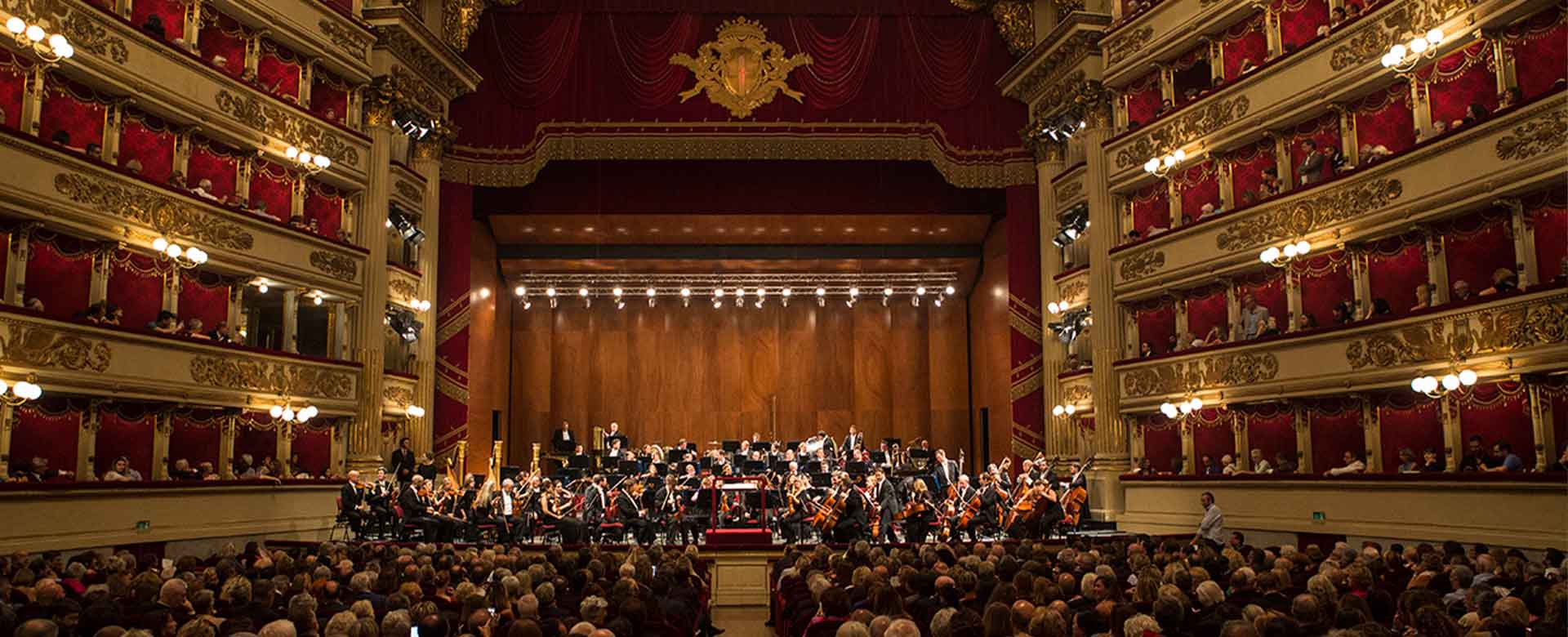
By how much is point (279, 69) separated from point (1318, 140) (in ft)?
61.2

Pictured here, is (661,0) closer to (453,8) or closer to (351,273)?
(453,8)

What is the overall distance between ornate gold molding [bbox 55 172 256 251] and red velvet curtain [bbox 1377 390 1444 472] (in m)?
18.8

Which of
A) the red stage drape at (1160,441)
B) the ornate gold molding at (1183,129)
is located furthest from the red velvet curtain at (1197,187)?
the red stage drape at (1160,441)

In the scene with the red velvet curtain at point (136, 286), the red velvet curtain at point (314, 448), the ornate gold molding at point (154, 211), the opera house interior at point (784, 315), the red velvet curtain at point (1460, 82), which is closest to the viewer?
the opera house interior at point (784, 315)

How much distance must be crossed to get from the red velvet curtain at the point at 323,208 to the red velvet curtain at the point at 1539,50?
1975cm

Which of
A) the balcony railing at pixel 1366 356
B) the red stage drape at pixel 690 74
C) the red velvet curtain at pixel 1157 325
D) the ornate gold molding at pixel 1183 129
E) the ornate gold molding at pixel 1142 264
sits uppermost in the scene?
the red stage drape at pixel 690 74

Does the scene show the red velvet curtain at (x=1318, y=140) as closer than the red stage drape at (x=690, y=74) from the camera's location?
Yes

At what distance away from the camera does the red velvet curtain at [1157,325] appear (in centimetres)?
2298

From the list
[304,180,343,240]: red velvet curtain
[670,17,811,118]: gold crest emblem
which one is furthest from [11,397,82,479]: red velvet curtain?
[670,17,811,118]: gold crest emblem

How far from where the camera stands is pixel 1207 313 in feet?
73.2

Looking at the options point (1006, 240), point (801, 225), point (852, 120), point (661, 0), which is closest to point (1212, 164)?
point (1006, 240)

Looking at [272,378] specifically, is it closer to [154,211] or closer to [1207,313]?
[154,211]

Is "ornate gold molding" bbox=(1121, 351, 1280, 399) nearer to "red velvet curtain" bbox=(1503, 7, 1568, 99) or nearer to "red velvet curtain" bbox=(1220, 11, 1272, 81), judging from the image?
"red velvet curtain" bbox=(1220, 11, 1272, 81)

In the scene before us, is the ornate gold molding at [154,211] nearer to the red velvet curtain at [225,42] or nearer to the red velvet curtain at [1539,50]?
the red velvet curtain at [225,42]
